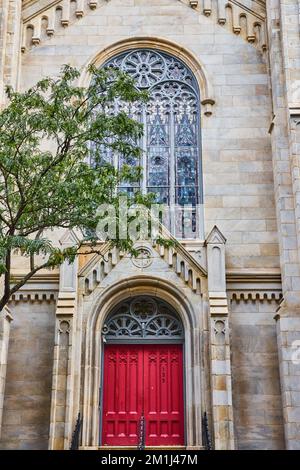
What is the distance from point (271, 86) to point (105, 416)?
890cm

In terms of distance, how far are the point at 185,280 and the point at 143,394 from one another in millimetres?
2646

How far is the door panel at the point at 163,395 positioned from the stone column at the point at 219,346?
1.23 metres

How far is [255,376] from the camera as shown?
15.1 meters

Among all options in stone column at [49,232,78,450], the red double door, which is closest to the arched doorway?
the red double door

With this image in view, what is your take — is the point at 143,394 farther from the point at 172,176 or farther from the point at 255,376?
the point at 172,176

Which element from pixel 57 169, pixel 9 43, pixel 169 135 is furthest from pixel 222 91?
pixel 57 169

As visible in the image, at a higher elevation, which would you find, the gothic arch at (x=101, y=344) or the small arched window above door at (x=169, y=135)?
the small arched window above door at (x=169, y=135)

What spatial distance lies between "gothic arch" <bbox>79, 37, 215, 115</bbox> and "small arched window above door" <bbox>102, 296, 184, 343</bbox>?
550 centimetres

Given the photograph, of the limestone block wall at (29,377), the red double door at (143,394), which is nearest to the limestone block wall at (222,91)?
the red double door at (143,394)

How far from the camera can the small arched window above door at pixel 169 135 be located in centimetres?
1698

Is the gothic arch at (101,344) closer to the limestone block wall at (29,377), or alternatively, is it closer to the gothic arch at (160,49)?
the limestone block wall at (29,377)
